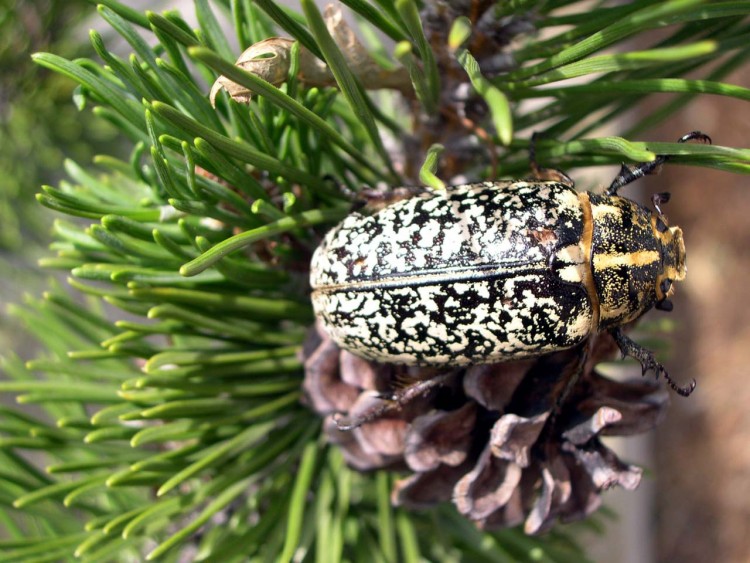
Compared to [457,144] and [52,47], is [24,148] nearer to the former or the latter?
[52,47]

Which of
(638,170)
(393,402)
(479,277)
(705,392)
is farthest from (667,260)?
(705,392)

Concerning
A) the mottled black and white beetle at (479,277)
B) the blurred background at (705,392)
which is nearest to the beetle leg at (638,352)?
the mottled black and white beetle at (479,277)

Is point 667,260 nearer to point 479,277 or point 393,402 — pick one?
point 479,277

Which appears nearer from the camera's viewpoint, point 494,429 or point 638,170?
point 494,429

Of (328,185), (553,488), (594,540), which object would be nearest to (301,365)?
(328,185)

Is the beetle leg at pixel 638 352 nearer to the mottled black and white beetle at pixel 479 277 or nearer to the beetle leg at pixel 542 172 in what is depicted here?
the mottled black and white beetle at pixel 479 277

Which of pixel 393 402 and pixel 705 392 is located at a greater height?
pixel 393 402

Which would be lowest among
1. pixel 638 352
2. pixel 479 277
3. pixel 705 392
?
pixel 705 392
